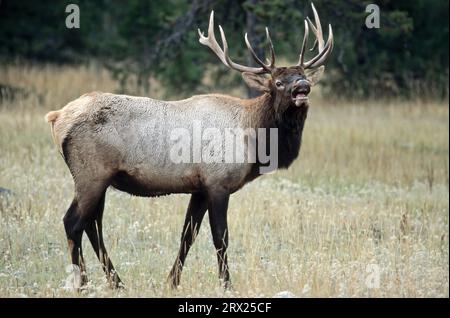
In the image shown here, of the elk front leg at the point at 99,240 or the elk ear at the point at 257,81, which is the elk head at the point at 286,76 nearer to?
the elk ear at the point at 257,81

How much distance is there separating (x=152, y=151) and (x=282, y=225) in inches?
104

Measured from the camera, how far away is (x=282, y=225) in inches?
361

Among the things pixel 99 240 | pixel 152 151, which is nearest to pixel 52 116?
pixel 152 151

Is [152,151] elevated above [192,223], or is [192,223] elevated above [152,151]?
[152,151]

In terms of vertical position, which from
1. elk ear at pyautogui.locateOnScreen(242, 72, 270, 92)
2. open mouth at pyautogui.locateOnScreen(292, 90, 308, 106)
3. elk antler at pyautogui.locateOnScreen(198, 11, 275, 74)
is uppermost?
elk antler at pyautogui.locateOnScreen(198, 11, 275, 74)

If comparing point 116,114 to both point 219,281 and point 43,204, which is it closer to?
point 219,281

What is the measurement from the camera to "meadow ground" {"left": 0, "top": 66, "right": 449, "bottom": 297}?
6.98 metres

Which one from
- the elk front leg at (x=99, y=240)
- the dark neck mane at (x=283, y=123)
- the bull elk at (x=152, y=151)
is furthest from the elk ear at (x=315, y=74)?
the elk front leg at (x=99, y=240)

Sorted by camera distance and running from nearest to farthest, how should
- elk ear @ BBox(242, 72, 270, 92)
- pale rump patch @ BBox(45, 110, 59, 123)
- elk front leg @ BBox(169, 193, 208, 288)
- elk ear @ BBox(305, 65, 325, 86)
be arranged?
pale rump patch @ BBox(45, 110, 59, 123)
elk front leg @ BBox(169, 193, 208, 288)
elk ear @ BBox(242, 72, 270, 92)
elk ear @ BBox(305, 65, 325, 86)

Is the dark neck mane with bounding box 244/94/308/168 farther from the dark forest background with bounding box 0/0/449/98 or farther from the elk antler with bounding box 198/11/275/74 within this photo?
the dark forest background with bounding box 0/0/449/98

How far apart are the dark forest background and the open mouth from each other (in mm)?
7876

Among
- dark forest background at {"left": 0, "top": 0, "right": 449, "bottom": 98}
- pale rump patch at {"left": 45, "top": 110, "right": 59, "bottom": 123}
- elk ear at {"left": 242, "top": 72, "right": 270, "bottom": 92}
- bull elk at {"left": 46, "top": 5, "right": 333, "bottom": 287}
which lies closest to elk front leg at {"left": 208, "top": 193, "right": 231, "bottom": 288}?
bull elk at {"left": 46, "top": 5, "right": 333, "bottom": 287}

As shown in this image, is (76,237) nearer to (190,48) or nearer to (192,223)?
(192,223)

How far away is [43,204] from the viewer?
9.51 m
